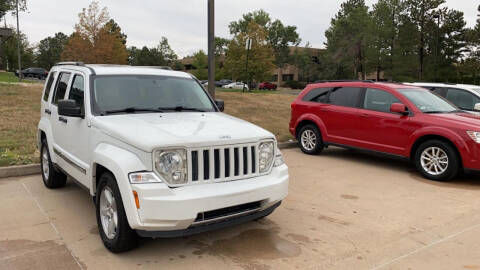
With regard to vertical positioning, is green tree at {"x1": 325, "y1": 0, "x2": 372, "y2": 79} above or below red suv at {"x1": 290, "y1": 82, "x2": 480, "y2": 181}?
above

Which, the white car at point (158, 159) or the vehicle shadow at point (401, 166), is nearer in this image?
the white car at point (158, 159)

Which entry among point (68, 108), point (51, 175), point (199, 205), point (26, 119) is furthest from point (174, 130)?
point (26, 119)

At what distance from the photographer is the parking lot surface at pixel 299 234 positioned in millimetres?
3619

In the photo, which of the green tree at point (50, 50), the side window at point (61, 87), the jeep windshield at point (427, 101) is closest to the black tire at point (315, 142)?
the jeep windshield at point (427, 101)

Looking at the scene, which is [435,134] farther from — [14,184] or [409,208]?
[14,184]

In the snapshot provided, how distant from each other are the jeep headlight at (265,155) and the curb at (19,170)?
16.0 feet

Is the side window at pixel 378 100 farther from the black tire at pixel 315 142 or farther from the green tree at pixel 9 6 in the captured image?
the green tree at pixel 9 6

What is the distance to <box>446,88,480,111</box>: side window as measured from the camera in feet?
30.7

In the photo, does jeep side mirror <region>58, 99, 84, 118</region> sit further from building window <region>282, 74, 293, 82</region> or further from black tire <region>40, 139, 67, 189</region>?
building window <region>282, 74, 293, 82</region>

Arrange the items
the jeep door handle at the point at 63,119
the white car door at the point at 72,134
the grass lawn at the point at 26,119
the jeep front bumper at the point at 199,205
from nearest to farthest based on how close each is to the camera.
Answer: the jeep front bumper at the point at 199,205 → the white car door at the point at 72,134 → the jeep door handle at the point at 63,119 → the grass lawn at the point at 26,119

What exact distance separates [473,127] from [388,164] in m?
2.02

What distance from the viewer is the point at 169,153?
3387 millimetres

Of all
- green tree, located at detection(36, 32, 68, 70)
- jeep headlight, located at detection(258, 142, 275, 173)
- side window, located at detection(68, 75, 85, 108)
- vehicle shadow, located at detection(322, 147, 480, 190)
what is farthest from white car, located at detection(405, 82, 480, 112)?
green tree, located at detection(36, 32, 68, 70)

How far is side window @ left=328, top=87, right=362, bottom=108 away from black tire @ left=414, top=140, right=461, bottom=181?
1754 millimetres
